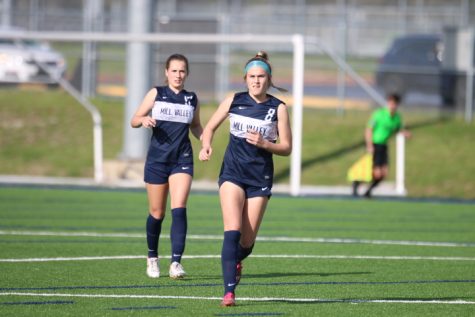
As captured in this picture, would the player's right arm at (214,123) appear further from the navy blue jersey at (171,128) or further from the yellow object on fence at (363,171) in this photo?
the yellow object on fence at (363,171)

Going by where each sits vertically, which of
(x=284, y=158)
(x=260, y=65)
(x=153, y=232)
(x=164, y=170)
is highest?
(x=260, y=65)

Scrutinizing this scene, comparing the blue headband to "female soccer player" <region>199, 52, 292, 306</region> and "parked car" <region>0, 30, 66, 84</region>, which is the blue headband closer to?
"female soccer player" <region>199, 52, 292, 306</region>

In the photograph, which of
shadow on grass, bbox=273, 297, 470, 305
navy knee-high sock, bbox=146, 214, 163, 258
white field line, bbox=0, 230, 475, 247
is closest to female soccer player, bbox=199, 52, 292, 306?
shadow on grass, bbox=273, 297, 470, 305

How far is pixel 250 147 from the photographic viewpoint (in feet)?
27.2

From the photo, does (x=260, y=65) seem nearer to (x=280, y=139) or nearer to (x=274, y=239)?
(x=280, y=139)

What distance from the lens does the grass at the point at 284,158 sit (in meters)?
23.0

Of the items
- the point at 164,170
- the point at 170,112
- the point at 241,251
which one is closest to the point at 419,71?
the point at 170,112

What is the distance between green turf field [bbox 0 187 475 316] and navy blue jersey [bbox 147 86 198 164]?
107cm

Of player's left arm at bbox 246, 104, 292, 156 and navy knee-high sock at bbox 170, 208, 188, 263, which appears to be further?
navy knee-high sock at bbox 170, 208, 188, 263

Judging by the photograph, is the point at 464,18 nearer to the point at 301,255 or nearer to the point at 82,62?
the point at 82,62

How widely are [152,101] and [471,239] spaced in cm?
535

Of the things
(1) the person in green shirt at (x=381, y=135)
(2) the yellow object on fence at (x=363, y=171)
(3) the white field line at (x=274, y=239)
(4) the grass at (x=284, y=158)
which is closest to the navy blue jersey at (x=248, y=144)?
(3) the white field line at (x=274, y=239)

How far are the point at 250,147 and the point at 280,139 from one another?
236mm

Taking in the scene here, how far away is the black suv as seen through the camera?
27.0 metres
